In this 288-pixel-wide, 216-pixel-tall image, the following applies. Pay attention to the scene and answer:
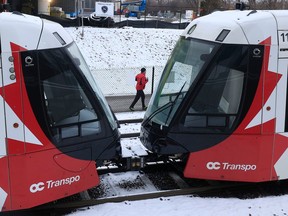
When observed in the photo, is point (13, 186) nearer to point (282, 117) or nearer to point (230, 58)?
point (230, 58)

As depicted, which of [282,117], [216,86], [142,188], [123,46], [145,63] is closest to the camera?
[216,86]

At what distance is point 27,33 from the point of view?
546cm

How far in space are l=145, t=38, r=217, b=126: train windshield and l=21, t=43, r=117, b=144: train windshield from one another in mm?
1027

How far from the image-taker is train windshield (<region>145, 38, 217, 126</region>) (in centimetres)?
657

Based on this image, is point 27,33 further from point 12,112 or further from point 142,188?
point 142,188

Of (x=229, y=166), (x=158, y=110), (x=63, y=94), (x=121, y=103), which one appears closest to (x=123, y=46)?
(x=121, y=103)

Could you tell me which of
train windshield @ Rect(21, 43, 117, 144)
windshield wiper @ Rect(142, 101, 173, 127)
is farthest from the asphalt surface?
train windshield @ Rect(21, 43, 117, 144)

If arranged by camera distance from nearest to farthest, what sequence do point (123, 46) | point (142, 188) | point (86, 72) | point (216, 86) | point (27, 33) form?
point (27, 33), point (86, 72), point (216, 86), point (142, 188), point (123, 46)

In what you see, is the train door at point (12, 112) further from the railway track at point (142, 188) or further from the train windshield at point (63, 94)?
the railway track at point (142, 188)

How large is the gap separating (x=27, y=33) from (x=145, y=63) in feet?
70.2

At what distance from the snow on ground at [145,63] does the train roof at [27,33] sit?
2.47m

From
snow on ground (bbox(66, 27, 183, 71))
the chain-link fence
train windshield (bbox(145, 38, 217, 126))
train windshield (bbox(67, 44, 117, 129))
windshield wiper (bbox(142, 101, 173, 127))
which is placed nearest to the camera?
train windshield (bbox(67, 44, 117, 129))

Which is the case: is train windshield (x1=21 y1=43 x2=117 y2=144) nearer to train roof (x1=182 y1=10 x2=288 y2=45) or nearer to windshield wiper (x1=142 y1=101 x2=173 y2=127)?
windshield wiper (x1=142 y1=101 x2=173 y2=127)

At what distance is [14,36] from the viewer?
5.36 meters
